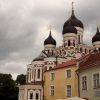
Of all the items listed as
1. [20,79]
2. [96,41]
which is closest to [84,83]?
[96,41]

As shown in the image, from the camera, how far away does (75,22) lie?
3049 inches

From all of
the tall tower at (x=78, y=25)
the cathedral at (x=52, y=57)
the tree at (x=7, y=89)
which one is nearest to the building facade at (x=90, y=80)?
the cathedral at (x=52, y=57)

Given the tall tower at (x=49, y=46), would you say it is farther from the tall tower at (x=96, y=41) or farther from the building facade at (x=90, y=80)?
the building facade at (x=90, y=80)

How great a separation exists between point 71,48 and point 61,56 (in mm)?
3403

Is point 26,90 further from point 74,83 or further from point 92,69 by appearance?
point 92,69

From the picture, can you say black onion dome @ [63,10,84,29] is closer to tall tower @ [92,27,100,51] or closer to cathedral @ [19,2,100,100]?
cathedral @ [19,2,100,100]

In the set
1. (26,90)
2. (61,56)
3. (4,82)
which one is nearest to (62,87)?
(26,90)

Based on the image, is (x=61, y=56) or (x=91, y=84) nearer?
(x=91, y=84)

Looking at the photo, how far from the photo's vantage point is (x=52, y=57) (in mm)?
67312

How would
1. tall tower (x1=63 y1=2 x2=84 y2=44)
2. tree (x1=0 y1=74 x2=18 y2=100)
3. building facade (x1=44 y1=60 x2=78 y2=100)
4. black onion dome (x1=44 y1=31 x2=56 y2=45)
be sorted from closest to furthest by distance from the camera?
building facade (x1=44 y1=60 x2=78 y2=100) → tree (x1=0 y1=74 x2=18 y2=100) → tall tower (x1=63 y1=2 x2=84 y2=44) → black onion dome (x1=44 y1=31 x2=56 y2=45)

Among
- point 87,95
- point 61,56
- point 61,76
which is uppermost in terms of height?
point 61,56

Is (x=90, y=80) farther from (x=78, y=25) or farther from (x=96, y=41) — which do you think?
(x=78, y=25)

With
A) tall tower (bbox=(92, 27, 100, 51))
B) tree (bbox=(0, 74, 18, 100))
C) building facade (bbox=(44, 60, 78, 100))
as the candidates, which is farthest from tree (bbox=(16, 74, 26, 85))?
building facade (bbox=(44, 60, 78, 100))

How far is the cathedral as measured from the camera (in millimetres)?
47781
